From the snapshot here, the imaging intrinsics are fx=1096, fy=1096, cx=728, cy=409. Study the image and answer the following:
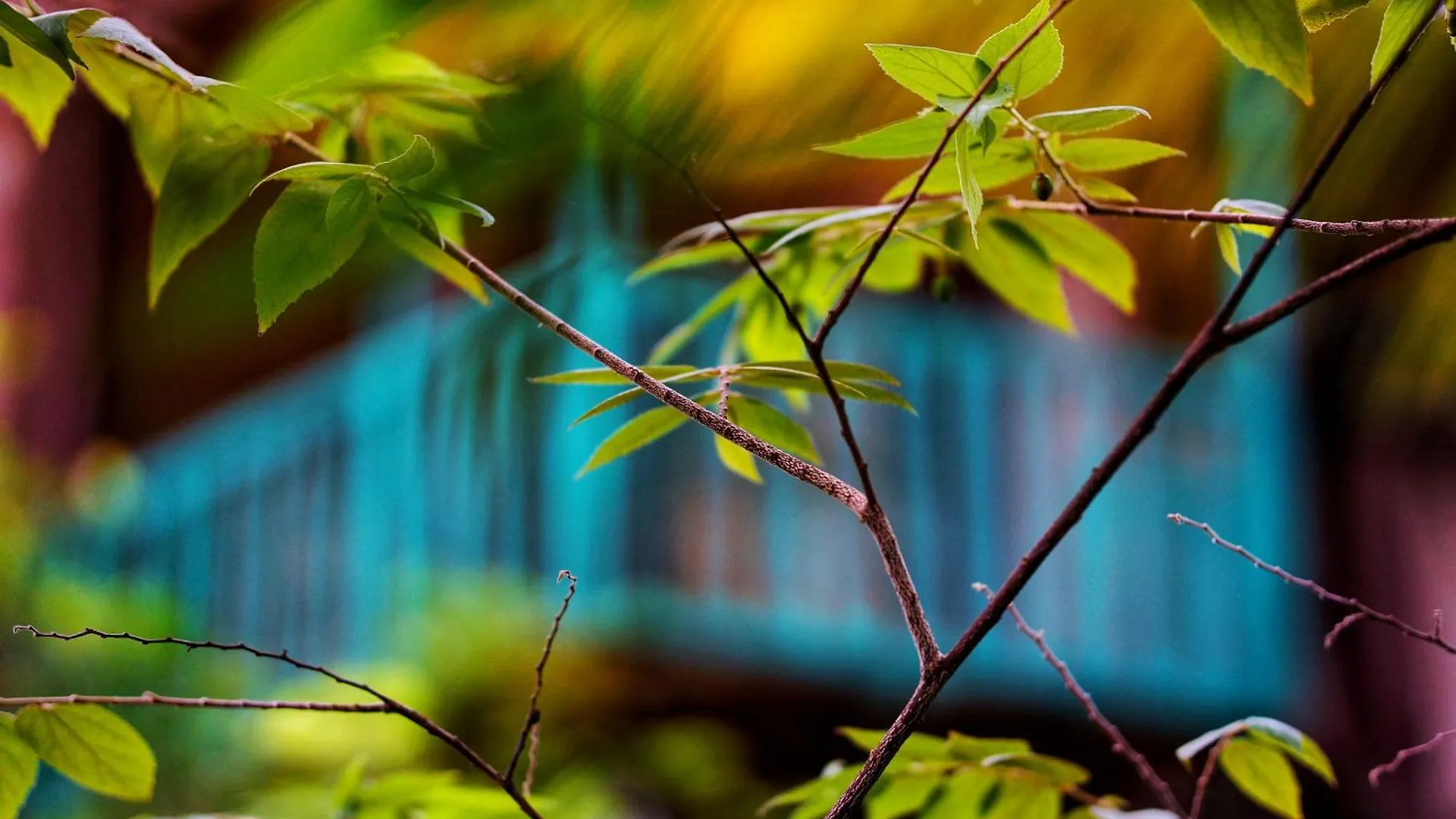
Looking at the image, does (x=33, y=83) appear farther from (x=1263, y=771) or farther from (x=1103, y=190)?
(x=1263, y=771)

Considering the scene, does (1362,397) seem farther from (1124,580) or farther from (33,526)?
(33,526)

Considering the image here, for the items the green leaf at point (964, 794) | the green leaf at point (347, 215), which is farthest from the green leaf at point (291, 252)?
the green leaf at point (964, 794)

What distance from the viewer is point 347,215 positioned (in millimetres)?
333

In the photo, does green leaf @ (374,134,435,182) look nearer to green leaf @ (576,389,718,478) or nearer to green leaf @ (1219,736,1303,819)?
green leaf @ (576,389,718,478)

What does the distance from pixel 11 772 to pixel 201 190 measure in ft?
0.72

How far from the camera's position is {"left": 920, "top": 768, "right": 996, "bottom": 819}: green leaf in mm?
492

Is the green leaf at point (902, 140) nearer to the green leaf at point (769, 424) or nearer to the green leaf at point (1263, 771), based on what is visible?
the green leaf at point (769, 424)

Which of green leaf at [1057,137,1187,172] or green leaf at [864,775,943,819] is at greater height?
green leaf at [1057,137,1187,172]

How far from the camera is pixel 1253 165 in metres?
1.05

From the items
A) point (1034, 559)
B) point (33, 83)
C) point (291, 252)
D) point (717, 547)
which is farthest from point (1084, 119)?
point (717, 547)

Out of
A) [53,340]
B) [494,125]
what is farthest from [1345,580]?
[53,340]

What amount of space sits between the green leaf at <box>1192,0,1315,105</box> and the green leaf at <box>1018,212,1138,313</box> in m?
0.20

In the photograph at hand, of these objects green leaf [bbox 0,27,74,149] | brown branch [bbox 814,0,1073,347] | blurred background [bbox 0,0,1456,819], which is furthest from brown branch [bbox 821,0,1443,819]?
blurred background [bbox 0,0,1456,819]

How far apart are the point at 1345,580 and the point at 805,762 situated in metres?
1.23
